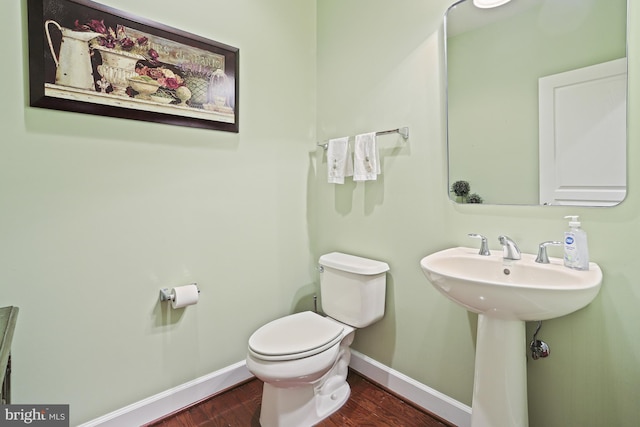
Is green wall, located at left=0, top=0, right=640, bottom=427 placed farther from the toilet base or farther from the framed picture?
the toilet base

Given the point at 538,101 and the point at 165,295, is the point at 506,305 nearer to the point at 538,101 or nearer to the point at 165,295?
the point at 538,101

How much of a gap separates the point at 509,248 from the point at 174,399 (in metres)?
1.75

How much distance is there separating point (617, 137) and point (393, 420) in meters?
1.54

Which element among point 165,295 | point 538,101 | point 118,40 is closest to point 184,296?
point 165,295

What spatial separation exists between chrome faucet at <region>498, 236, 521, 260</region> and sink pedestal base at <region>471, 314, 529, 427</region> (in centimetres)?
24

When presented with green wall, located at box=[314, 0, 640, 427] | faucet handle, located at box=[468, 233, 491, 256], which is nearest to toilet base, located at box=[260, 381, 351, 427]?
green wall, located at box=[314, 0, 640, 427]

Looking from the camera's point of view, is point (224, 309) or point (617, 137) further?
point (224, 309)

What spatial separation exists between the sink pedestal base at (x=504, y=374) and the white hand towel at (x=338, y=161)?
109 centimetres

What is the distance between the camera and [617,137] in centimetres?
111

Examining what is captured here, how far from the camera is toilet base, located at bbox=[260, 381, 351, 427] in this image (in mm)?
1484

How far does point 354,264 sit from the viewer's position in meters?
1.79

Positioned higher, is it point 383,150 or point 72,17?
point 72,17

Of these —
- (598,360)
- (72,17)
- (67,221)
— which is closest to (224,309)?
(67,221)

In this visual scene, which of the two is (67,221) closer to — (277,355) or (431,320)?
(277,355)
